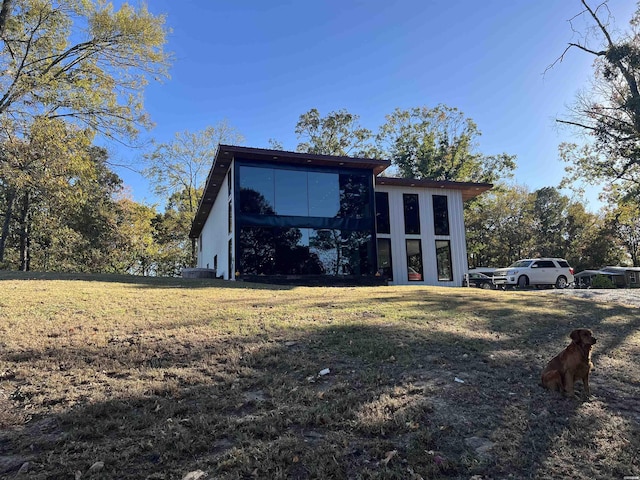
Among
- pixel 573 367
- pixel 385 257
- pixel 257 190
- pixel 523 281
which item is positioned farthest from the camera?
pixel 385 257

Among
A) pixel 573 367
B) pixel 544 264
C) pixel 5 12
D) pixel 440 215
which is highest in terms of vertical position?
pixel 5 12

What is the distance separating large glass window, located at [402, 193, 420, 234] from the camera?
19.8 meters

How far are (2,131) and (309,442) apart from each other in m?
16.1

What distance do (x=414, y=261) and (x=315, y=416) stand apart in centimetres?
1701

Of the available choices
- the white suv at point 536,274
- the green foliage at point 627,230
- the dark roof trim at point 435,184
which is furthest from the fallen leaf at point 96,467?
the green foliage at point 627,230

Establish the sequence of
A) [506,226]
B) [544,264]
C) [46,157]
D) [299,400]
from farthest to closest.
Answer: [506,226], [544,264], [46,157], [299,400]

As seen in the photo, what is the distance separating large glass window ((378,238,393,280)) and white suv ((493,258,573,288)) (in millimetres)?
4871

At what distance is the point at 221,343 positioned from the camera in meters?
5.08

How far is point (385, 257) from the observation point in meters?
19.1

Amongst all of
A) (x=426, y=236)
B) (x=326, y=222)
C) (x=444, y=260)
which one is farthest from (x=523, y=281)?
(x=326, y=222)

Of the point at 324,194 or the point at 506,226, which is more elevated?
the point at 506,226

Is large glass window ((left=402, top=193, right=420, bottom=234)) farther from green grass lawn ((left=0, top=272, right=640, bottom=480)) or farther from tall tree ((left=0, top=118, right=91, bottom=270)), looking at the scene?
tall tree ((left=0, top=118, right=91, bottom=270))

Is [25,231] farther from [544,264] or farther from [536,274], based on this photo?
[544,264]

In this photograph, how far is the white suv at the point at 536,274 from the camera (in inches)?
718
